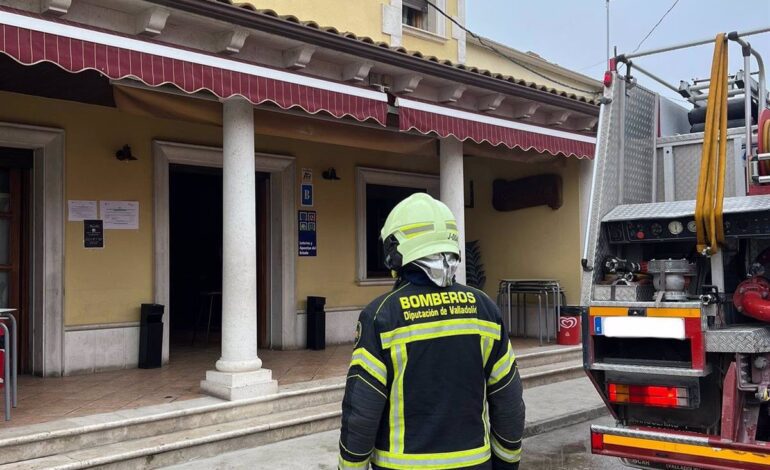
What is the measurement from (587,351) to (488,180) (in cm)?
735

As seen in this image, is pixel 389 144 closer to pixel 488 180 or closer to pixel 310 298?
pixel 310 298

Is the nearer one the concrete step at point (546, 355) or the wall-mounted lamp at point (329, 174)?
the concrete step at point (546, 355)

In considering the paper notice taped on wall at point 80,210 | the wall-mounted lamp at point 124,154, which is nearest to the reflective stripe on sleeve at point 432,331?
the paper notice taped on wall at point 80,210

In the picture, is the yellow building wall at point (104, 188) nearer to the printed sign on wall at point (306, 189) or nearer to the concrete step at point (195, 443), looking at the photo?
the printed sign on wall at point (306, 189)

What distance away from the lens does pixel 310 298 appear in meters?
9.48

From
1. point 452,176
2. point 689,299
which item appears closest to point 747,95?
Answer: point 689,299

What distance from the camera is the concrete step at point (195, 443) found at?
496 cm

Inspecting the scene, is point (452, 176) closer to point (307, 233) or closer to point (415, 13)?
point (307, 233)

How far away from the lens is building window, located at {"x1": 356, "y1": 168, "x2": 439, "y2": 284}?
10.3 metres

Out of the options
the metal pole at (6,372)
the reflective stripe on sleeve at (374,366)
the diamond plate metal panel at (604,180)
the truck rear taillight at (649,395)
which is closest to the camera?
the reflective stripe on sleeve at (374,366)

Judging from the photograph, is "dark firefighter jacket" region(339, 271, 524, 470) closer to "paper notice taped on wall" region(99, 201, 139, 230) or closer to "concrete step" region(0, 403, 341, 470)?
"concrete step" region(0, 403, 341, 470)

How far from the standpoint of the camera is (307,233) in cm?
963

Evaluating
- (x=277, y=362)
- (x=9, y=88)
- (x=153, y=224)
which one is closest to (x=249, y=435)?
(x=277, y=362)

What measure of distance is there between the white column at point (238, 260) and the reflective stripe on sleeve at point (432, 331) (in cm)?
410
